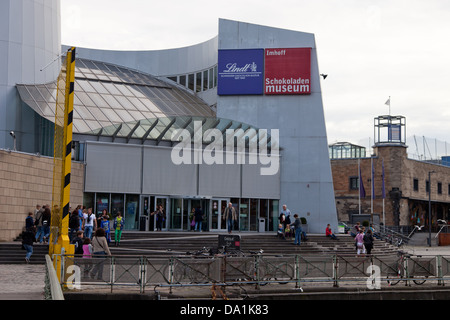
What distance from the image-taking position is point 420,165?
224 ft

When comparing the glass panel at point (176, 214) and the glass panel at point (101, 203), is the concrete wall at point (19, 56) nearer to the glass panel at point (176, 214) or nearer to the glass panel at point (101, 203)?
the glass panel at point (101, 203)

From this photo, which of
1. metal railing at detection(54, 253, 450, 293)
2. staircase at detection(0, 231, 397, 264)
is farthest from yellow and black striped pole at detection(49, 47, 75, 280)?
staircase at detection(0, 231, 397, 264)

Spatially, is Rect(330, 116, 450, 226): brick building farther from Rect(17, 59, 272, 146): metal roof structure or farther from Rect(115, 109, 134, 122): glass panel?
Rect(115, 109, 134, 122): glass panel

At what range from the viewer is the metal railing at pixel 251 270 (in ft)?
59.8

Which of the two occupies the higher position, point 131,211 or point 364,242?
point 131,211

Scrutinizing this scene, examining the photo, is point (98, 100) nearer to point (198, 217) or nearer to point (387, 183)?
point (198, 217)

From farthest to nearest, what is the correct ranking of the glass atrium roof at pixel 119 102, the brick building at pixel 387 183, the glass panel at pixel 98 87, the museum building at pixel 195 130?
the brick building at pixel 387 183
the glass panel at pixel 98 87
the glass atrium roof at pixel 119 102
the museum building at pixel 195 130

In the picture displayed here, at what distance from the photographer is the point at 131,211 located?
39781 millimetres

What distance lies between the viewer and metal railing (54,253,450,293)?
18.2 m

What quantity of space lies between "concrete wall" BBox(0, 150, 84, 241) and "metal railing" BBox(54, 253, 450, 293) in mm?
13867

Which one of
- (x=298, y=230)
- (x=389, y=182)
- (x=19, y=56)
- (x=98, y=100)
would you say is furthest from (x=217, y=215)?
(x=389, y=182)

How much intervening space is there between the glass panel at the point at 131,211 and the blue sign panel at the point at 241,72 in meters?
11.3

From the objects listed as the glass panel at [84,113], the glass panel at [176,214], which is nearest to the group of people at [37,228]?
the glass panel at [84,113]

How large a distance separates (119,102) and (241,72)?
9.18 m
